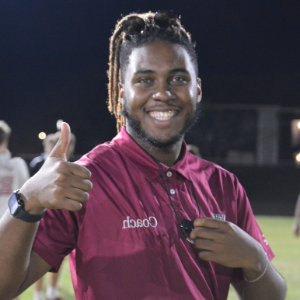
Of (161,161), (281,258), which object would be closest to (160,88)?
(161,161)

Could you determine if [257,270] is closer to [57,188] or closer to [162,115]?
[162,115]

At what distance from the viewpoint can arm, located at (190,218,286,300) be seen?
145cm

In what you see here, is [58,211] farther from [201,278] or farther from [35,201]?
→ [201,278]

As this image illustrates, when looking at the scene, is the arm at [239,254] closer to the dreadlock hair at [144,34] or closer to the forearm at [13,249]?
the forearm at [13,249]

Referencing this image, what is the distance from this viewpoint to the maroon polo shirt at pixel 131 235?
4.58ft

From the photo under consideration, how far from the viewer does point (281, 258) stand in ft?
22.6

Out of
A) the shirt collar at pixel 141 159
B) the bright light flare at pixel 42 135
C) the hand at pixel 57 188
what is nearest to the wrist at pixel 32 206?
the hand at pixel 57 188

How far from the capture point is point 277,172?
15289 millimetres

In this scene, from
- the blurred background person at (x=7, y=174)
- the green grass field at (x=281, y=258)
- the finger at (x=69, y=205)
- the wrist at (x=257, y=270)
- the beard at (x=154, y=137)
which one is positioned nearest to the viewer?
the finger at (x=69, y=205)

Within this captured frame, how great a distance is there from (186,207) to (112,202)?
0.98 feet

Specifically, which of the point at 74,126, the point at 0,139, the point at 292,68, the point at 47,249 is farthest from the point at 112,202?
the point at 292,68

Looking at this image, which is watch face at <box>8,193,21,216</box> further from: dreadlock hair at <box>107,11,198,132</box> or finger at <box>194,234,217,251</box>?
dreadlock hair at <box>107,11,198,132</box>

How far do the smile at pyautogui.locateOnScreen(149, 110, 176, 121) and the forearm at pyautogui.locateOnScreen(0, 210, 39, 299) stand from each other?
0.62 meters

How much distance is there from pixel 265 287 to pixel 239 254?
217 mm
